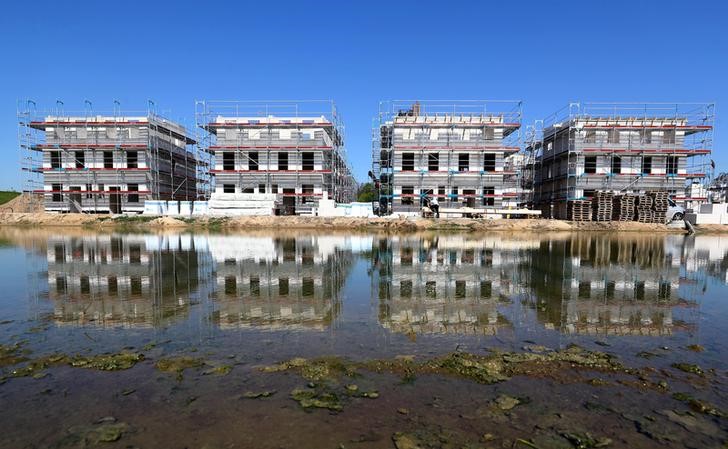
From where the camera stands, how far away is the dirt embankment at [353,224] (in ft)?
114

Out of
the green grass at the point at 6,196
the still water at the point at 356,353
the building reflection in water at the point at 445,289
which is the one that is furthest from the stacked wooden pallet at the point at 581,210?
the green grass at the point at 6,196

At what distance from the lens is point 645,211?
3784 centimetres

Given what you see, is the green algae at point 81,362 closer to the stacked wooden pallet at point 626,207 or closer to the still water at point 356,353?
the still water at point 356,353

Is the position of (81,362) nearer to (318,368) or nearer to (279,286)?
(318,368)

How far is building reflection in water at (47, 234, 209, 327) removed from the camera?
8.48 metres

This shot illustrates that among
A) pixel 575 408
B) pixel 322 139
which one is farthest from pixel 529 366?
pixel 322 139

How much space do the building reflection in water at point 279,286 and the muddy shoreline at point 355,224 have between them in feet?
50.4

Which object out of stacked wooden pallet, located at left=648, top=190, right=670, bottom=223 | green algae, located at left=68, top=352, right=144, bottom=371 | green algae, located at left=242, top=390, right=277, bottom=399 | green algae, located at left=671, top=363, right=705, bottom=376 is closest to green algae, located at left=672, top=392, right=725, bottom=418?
green algae, located at left=671, top=363, right=705, bottom=376

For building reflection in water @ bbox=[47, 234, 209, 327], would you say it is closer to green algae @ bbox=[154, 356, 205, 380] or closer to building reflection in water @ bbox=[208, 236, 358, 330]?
building reflection in water @ bbox=[208, 236, 358, 330]

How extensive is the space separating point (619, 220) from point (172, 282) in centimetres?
3927

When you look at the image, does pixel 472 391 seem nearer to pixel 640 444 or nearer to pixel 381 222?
pixel 640 444

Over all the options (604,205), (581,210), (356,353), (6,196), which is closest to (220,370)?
(356,353)

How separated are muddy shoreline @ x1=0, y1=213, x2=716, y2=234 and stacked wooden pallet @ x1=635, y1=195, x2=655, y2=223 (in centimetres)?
239

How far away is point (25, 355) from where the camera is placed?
6285 millimetres
